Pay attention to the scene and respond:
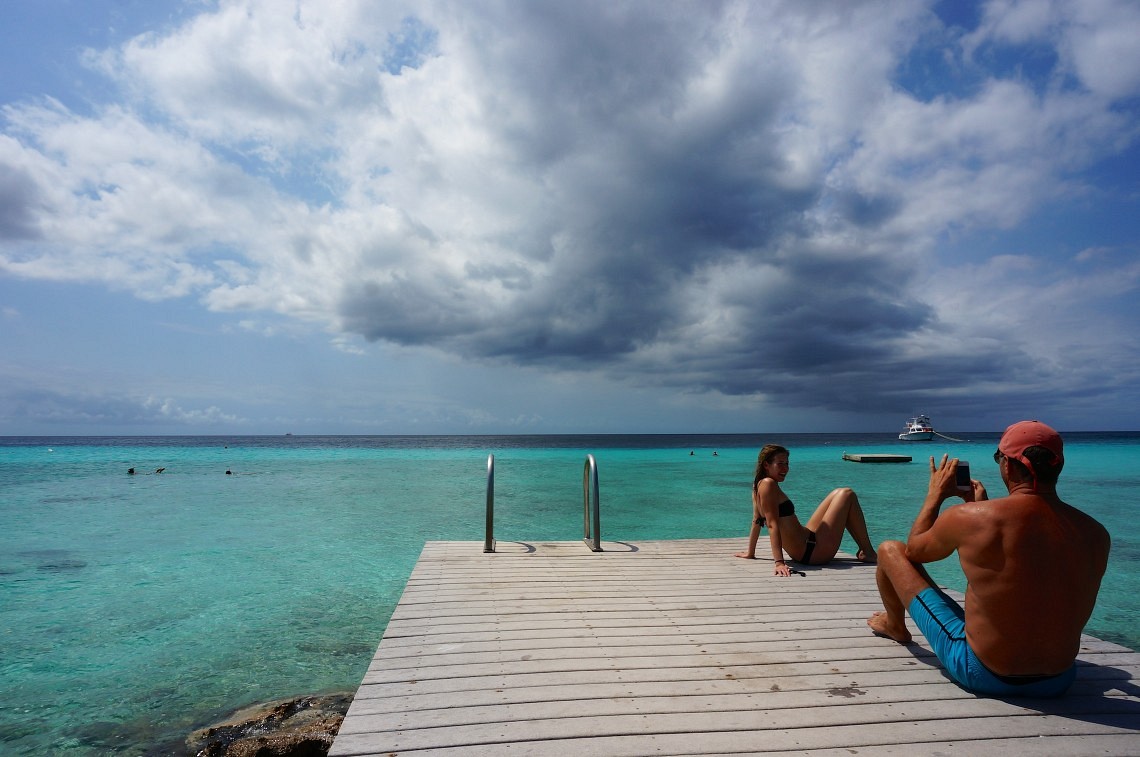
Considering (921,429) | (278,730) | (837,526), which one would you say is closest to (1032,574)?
(837,526)

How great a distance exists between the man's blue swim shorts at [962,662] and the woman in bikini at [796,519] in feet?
7.75

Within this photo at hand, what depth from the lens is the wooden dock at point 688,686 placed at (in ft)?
8.26

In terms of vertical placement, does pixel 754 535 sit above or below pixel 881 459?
above

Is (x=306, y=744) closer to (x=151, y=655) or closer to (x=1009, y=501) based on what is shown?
(x=151, y=655)

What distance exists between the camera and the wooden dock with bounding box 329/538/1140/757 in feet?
8.26

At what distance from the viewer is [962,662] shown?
2857 mm

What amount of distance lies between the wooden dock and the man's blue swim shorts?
0.07m

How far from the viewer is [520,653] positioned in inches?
139

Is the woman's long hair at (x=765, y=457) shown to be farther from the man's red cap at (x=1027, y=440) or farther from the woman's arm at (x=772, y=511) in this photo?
the man's red cap at (x=1027, y=440)

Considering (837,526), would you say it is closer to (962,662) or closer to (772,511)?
(772,511)

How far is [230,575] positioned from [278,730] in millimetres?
6429

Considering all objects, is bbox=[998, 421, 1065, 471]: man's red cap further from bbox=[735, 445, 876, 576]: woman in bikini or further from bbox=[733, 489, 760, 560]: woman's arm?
bbox=[733, 489, 760, 560]: woman's arm

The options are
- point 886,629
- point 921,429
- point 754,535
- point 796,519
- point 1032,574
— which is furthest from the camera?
point 921,429

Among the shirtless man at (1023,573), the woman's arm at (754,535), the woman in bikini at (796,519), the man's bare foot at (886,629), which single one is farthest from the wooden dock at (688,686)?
the woman's arm at (754,535)
